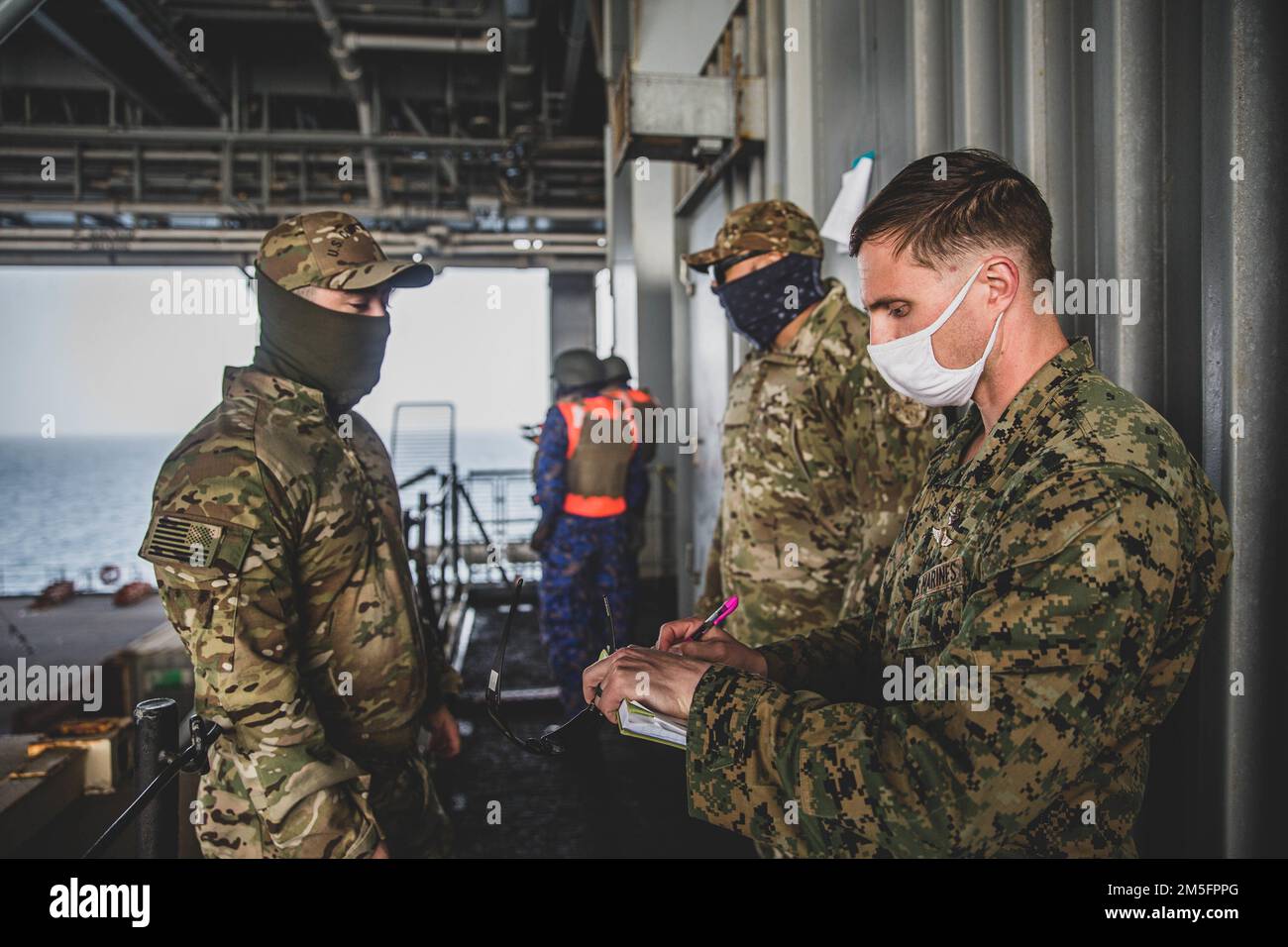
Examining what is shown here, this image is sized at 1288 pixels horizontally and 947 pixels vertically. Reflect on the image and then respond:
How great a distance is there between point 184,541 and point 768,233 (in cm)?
182

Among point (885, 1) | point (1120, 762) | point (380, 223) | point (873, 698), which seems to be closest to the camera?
point (1120, 762)

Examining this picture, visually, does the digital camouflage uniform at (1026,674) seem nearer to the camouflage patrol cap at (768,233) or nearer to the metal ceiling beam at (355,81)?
the camouflage patrol cap at (768,233)

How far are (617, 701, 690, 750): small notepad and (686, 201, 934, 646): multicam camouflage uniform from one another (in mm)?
1321

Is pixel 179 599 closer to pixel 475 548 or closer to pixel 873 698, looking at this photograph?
pixel 873 698

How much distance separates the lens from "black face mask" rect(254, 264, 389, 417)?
1.82 metres

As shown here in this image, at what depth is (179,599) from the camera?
1544 mm

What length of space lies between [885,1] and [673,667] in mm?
2520

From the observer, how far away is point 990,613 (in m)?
0.93

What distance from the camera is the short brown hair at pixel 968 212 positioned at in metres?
1.11

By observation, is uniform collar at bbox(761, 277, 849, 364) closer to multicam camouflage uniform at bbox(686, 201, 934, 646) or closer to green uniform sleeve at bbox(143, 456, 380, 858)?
multicam camouflage uniform at bbox(686, 201, 934, 646)

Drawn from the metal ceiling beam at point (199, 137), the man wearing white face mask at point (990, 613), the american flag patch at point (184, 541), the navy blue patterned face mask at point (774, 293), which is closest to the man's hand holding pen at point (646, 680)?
the man wearing white face mask at point (990, 613)

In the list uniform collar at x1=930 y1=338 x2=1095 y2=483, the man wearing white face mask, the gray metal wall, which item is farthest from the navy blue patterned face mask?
uniform collar at x1=930 y1=338 x2=1095 y2=483

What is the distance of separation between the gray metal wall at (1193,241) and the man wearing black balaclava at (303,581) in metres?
1.47
